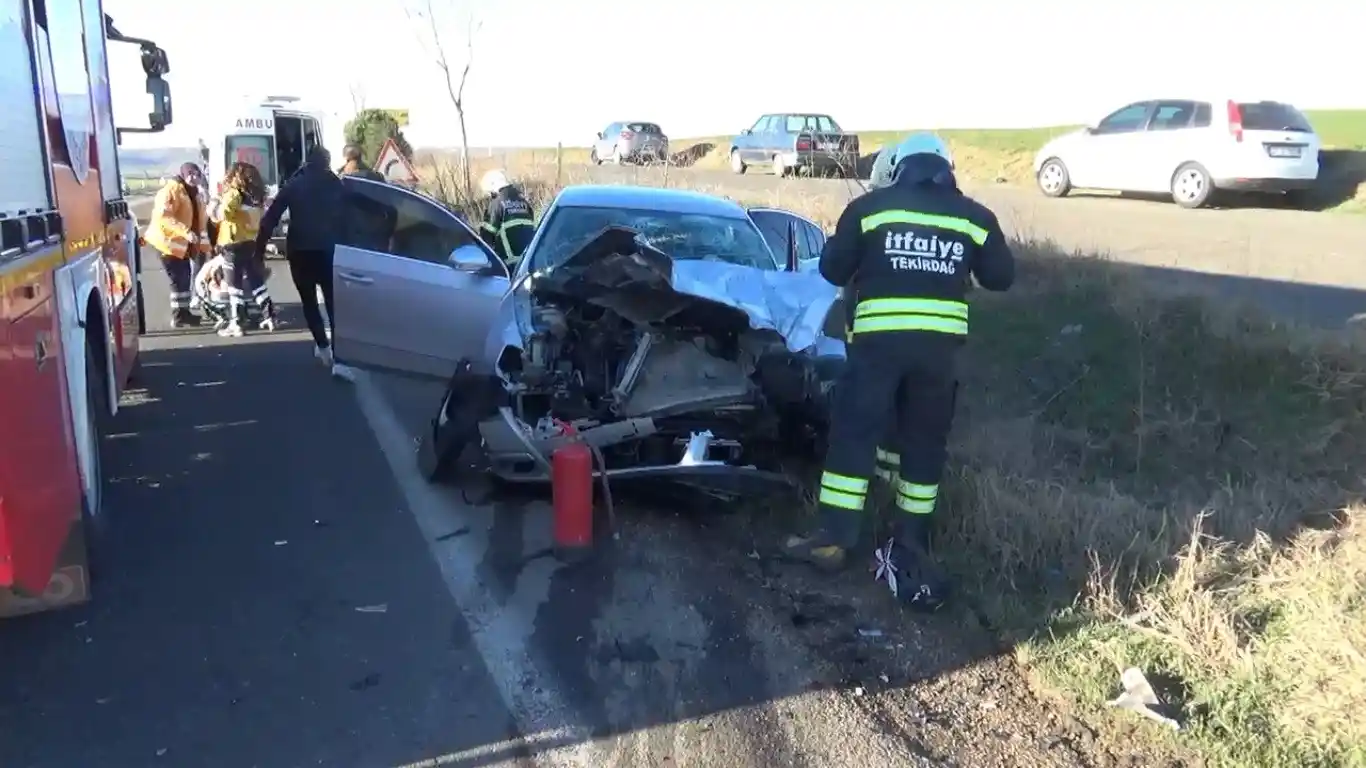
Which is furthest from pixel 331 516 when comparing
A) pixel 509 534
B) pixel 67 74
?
pixel 67 74

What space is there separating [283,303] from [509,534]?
29.7 ft

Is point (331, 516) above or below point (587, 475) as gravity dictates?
below

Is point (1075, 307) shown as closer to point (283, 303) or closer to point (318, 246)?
point (318, 246)

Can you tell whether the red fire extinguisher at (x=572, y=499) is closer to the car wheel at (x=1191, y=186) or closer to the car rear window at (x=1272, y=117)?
the car wheel at (x=1191, y=186)

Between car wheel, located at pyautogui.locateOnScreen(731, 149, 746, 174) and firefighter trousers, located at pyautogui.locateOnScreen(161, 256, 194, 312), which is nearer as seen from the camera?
firefighter trousers, located at pyautogui.locateOnScreen(161, 256, 194, 312)

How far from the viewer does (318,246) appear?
889 centimetres

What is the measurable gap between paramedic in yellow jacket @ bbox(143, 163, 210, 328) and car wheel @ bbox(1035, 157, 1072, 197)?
1303 centimetres

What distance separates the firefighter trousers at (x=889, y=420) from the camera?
4770 mm

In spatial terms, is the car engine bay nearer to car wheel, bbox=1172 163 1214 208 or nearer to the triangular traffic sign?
the triangular traffic sign

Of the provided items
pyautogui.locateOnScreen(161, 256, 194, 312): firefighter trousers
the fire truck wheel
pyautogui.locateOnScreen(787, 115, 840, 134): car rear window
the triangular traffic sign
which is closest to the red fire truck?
the fire truck wheel

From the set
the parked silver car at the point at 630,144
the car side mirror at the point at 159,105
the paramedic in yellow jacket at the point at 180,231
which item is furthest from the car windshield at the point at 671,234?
the parked silver car at the point at 630,144

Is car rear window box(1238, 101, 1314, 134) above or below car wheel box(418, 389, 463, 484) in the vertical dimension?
above

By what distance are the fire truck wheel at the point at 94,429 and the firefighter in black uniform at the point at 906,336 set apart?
3055 mm

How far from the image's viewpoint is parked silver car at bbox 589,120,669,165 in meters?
26.3
